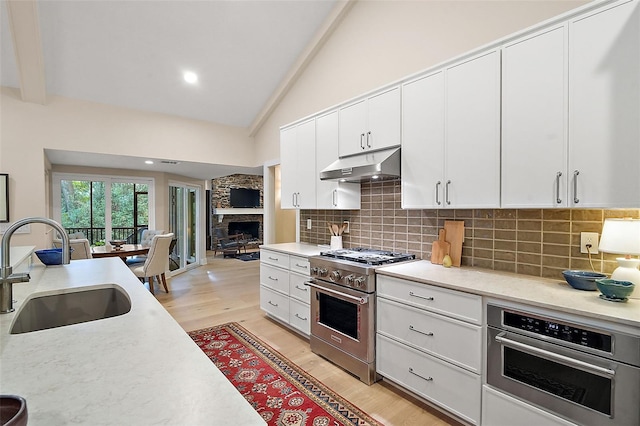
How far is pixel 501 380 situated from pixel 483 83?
1.80m

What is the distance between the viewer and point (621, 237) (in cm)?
160

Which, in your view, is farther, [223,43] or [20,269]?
[223,43]

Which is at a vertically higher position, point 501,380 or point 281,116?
point 281,116

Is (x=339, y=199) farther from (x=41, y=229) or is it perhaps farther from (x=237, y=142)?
(x=41, y=229)

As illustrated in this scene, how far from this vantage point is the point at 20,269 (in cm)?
186

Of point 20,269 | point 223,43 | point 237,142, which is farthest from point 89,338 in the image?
point 237,142

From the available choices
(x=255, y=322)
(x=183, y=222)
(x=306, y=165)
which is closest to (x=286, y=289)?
(x=255, y=322)

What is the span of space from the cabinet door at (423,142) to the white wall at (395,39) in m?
0.58

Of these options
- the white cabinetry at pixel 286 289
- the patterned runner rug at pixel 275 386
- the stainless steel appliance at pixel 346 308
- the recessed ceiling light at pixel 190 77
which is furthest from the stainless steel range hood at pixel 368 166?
the recessed ceiling light at pixel 190 77

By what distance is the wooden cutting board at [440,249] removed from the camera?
249cm

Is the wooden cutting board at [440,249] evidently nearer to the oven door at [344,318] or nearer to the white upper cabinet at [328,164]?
the oven door at [344,318]

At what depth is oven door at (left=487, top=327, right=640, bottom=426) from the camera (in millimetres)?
1335

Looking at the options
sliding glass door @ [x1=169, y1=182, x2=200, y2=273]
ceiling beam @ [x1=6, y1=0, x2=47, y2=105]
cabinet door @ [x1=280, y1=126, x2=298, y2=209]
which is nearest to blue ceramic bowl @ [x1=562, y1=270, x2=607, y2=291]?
cabinet door @ [x1=280, y1=126, x2=298, y2=209]

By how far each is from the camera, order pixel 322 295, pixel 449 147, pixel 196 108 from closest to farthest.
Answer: pixel 449 147 → pixel 322 295 → pixel 196 108
